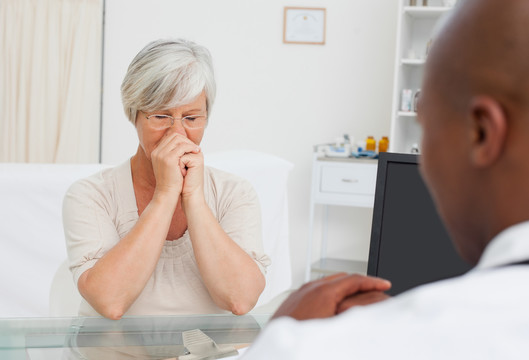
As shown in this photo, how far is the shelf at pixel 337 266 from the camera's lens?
13.5 ft

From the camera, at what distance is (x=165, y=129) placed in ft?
4.55

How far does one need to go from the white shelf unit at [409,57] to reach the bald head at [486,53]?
11.4 feet

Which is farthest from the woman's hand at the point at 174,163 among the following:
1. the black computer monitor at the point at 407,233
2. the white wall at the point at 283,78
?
→ the white wall at the point at 283,78

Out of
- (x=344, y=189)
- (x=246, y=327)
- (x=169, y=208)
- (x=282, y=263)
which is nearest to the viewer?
(x=246, y=327)

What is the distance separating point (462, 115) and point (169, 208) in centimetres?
98

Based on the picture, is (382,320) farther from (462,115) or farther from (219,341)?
(219,341)

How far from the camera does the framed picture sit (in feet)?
14.1

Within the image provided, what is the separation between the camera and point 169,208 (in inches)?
51.8

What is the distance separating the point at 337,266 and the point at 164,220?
303 cm

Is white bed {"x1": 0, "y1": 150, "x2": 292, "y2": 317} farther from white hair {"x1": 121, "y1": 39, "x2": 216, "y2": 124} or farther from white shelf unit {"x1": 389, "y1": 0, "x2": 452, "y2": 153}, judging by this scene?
white shelf unit {"x1": 389, "y1": 0, "x2": 452, "y2": 153}

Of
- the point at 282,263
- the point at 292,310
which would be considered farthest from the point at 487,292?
the point at 282,263

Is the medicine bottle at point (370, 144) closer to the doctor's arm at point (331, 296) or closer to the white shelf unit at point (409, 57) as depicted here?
the white shelf unit at point (409, 57)

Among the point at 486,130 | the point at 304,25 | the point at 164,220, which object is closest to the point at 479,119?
the point at 486,130

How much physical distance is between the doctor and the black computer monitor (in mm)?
534
